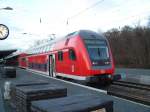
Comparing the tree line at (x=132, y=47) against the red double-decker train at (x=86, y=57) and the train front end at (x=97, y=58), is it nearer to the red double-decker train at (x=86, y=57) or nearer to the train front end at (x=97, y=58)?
the red double-decker train at (x=86, y=57)

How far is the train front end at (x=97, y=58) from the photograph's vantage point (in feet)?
57.4

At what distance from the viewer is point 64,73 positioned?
20.5m

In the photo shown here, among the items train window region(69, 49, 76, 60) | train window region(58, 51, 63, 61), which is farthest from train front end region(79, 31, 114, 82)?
train window region(58, 51, 63, 61)

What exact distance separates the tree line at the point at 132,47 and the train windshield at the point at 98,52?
113 feet

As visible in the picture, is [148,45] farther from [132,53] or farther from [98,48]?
[98,48]

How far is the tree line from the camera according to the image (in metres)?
58.0

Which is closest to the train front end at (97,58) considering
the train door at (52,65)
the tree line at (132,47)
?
the train door at (52,65)

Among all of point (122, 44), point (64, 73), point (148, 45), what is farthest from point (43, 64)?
point (122, 44)

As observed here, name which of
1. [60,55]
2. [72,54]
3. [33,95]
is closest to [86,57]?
[72,54]

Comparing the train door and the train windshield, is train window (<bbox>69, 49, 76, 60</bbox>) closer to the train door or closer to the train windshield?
the train windshield

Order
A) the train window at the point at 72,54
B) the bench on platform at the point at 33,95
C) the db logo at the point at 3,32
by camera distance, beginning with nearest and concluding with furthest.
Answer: the bench on platform at the point at 33,95 → the train window at the point at 72,54 → the db logo at the point at 3,32

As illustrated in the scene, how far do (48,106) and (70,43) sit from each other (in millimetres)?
15258

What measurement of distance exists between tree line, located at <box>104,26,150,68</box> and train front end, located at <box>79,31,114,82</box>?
3449 cm

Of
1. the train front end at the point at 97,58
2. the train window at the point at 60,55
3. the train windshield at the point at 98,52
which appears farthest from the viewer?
the train window at the point at 60,55
